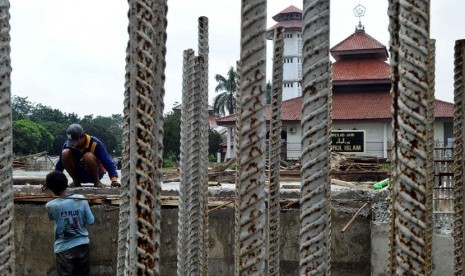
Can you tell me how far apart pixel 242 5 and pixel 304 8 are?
213mm

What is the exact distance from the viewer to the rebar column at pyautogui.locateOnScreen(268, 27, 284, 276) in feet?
11.7

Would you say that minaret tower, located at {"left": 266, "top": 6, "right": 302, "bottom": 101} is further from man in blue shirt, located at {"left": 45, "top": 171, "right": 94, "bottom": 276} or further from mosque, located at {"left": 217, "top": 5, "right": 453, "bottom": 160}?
man in blue shirt, located at {"left": 45, "top": 171, "right": 94, "bottom": 276}

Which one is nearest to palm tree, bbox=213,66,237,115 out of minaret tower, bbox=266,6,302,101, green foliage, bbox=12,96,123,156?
minaret tower, bbox=266,6,302,101

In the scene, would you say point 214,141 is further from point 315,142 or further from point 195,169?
point 315,142

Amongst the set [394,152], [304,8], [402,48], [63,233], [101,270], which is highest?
[304,8]

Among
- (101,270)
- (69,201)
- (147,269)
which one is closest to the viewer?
(147,269)

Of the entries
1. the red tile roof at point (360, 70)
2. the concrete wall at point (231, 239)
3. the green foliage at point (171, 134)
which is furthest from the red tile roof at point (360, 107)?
the concrete wall at point (231, 239)

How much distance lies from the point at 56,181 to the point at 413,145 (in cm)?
326

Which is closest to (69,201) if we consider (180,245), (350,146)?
(180,245)

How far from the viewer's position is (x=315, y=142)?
76.7 inches

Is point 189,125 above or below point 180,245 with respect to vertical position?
above

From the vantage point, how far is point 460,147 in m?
3.35

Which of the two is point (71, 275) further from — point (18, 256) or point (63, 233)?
point (18, 256)

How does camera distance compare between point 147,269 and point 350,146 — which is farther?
point 350,146
